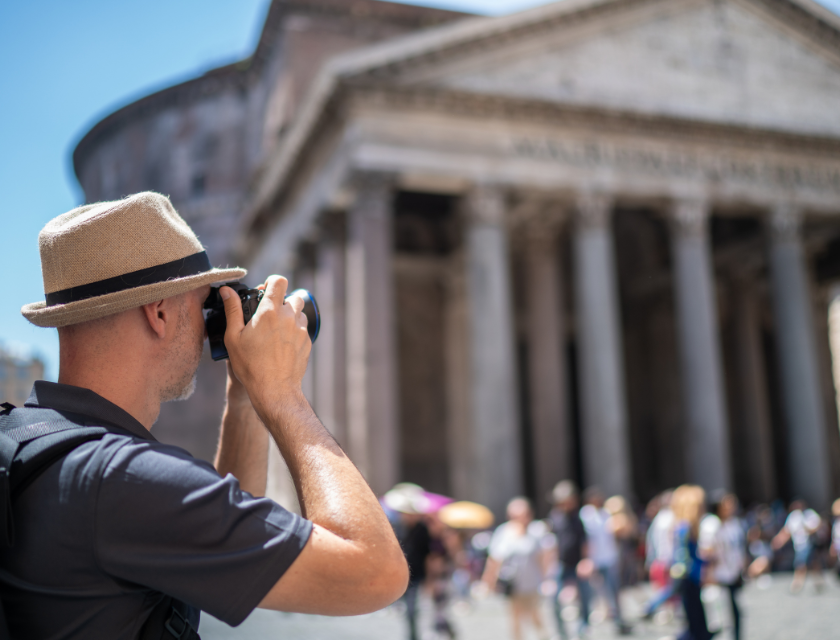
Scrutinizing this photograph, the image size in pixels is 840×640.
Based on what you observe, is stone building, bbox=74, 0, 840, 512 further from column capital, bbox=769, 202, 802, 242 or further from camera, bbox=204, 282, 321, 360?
camera, bbox=204, 282, 321, 360

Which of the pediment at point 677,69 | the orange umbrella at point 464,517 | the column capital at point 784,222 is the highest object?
the pediment at point 677,69

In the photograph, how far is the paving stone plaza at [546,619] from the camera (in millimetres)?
10234

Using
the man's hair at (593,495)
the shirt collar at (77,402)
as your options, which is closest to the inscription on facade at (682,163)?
the man's hair at (593,495)

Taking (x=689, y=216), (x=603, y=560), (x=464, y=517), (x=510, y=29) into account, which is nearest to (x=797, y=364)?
(x=689, y=216)

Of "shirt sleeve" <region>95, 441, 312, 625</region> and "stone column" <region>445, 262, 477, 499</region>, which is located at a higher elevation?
"shirt sleeve" <region>95, 441, 312, 625</region>

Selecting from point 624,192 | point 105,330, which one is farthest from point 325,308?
point 105,330

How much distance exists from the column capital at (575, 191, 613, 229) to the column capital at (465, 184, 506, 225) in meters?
2.06

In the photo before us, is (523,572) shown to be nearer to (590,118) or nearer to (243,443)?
(243,443)

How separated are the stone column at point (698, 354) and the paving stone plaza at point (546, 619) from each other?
14.5 ft

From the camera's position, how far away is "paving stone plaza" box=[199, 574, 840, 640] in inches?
403

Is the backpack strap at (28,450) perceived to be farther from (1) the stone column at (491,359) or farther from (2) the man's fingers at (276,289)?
(1) the stone column at (491,359)

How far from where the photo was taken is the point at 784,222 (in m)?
20.6

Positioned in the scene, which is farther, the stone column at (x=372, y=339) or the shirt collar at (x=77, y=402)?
the stone column at (x=372, y=339)

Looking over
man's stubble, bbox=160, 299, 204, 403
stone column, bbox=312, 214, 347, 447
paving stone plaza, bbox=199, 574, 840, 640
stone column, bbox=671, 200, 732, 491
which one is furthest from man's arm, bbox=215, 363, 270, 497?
stone column, bbox=312, 214, 347, 447
